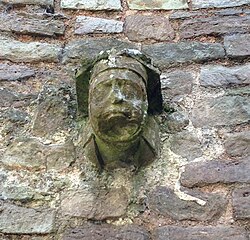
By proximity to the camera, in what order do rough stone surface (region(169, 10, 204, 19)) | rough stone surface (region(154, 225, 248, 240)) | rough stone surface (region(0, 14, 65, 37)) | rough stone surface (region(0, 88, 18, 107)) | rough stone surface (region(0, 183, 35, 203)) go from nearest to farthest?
rough stone surface (region(154, 225, 248, 240))
rough stone surface (region(0, 183, 35, 203))
rough stone surface (region(0, 88, 18, 107))
rough stone surface (region(0, 14, 65, 37))
rough stone surface (region(169, 10, 204, 19))

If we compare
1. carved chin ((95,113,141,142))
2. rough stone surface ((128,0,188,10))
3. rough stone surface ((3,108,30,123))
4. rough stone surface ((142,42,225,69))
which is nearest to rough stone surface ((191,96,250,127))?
rough stone surface ((142,42,225,69))

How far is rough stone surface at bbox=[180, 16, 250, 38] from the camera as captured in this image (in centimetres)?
287

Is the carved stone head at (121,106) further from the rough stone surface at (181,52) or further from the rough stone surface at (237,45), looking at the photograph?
the rough stone surface at (237,45)

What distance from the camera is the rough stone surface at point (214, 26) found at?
2.87 meters

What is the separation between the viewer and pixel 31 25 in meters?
2.87

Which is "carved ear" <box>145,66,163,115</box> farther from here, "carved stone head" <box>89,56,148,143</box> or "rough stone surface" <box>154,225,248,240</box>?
"rough stone surface" <box>154,225,248,240</box>

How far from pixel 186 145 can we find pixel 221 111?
21 centimetres

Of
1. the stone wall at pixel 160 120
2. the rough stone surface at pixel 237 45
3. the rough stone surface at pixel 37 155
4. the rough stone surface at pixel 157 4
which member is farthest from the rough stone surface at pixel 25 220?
the rough stone surface at pixel 157 4

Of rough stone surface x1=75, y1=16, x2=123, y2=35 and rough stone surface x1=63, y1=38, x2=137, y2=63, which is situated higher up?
rough stone surface x1=75, y1=16, x2=123, y2=35

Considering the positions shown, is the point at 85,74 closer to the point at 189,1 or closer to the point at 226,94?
the point at 226,94

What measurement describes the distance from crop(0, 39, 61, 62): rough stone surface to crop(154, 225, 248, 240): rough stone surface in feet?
3.09

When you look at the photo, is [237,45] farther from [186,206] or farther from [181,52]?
[186,206]

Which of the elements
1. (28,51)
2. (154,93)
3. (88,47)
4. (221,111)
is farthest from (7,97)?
(221,111)

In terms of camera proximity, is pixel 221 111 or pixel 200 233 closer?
pixel 200 233
